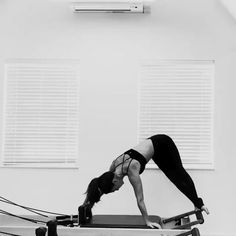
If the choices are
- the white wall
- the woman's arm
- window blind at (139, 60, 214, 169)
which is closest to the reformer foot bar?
the woman's arm

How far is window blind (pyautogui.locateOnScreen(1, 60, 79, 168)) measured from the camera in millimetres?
5742

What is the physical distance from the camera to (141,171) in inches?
180

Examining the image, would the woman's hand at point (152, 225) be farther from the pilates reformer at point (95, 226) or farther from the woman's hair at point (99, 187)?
the woman's hair at point (99, 187)

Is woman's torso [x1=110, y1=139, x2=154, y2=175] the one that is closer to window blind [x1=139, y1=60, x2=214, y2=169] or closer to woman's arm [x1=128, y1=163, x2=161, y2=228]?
woman's arm [x1=128, y1=163, x2=161, y2=228]

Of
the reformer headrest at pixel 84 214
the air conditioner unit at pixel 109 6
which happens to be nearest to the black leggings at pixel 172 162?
the reformer headrest at pixel 84 214

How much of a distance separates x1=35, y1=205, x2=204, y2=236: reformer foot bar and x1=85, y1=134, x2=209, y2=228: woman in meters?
0.16

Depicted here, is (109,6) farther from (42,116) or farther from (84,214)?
(84,214)

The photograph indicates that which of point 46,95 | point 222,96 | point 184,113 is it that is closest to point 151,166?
point 184,113

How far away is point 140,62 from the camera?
5.70 metres

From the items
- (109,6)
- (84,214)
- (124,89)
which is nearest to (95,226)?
(84,214)

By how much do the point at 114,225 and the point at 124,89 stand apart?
2056mm

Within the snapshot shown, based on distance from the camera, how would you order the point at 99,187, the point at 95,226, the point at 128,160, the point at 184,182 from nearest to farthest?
1. the point at 95,226
2. the point at 99,187
3. the point at 128,160
4. the point at 184,182

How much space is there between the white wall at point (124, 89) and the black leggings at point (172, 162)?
0.73 metres

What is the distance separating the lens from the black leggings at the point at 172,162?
4.75 m
